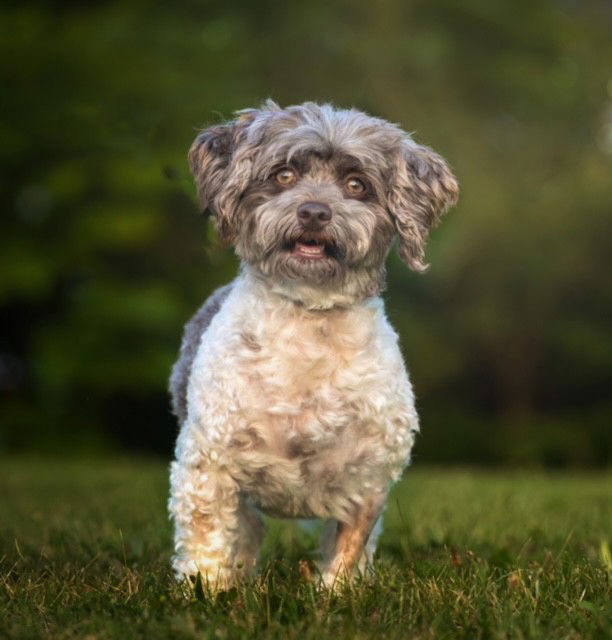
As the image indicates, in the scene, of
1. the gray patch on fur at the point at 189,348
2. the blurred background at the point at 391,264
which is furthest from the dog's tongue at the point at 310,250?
the blurred background at the point at 391,264

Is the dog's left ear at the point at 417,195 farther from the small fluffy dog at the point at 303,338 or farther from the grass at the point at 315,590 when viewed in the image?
the grass at the point at 315,590

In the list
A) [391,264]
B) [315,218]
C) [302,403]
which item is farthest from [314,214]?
[391,264]

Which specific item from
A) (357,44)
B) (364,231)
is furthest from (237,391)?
(357,44)

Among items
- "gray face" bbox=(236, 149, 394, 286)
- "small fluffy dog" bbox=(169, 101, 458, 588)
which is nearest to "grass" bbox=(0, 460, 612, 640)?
"small fluffy dog" bbox=(169, 101, 458, 588)

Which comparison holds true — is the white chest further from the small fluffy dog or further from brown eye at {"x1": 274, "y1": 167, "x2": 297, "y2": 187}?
brown eye at {"x1": 274, "y1": 167, "x2": 297, "y2": 187}

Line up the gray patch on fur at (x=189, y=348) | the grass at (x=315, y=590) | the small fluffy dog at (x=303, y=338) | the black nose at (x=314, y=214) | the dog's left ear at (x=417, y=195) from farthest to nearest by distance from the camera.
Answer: the gray patch on fur at (x=189, y=348)
the dog's left ear at (x=417, y=195)
the small fluffy dog at (x=303, y=338)
the black nose at (x=314, y=214)
the grass at (x=315, y=590)

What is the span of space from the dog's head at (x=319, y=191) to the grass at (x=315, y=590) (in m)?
1.10

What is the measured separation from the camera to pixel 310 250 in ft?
12.6

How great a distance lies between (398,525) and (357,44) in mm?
12970

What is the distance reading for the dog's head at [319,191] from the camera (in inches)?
151

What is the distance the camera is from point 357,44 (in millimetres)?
18000

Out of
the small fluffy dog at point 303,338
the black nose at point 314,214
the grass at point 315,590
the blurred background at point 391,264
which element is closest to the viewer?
the grass at point 315,590

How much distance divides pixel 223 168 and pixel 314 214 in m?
0.50

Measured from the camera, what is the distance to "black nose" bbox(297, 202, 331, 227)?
377cm
